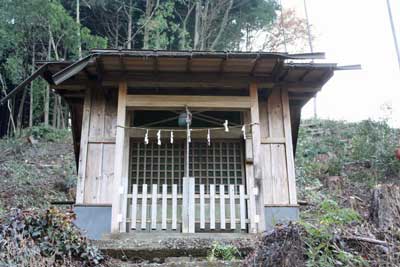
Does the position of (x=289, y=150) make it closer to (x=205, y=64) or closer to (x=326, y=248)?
(x=205, y=64)

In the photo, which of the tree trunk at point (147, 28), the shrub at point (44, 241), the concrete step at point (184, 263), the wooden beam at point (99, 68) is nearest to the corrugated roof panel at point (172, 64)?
the wooden beam at point (99, 68)

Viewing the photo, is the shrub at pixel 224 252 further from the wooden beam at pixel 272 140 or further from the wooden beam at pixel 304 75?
the wooden beam at pixel 304 75

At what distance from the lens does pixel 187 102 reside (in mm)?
5684

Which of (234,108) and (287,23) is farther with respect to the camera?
(287,23)

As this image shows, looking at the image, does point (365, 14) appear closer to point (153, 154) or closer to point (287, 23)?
point (287, 23)

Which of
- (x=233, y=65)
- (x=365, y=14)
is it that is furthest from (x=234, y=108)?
(x=365, y=14)

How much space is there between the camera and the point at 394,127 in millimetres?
13109

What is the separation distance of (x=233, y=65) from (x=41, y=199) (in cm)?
666

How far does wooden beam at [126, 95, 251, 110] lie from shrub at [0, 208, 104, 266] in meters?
2.30

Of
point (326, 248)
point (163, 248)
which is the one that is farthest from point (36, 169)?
point (326, 248)

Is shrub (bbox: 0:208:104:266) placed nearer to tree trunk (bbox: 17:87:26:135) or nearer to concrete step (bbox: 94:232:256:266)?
concrete step (bbox: 94:232:256:266)

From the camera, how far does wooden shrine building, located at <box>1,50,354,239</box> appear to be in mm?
5250

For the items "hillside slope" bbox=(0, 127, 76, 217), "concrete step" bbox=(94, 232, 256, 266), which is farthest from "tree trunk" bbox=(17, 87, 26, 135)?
"concrete step" bbox=(94, 232, 256, 266)

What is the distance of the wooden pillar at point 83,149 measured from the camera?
18.3 feet
